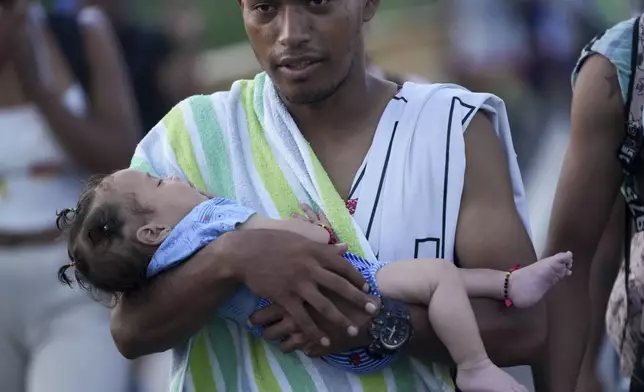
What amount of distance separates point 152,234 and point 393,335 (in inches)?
22.3

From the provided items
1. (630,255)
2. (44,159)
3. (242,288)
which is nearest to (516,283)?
(242,288)

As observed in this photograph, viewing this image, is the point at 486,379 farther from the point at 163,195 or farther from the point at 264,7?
the point at 264,7

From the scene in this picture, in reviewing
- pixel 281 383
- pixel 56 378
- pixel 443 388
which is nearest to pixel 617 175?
pixel 443 388

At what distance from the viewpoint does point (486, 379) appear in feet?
8.55

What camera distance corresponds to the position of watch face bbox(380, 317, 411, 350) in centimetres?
262

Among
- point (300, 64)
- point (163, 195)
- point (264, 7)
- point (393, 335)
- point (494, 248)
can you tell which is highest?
point (264, 7)

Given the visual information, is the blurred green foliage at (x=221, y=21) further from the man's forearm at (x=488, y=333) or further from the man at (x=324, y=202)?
the man's forearm at (x=488, y=333)

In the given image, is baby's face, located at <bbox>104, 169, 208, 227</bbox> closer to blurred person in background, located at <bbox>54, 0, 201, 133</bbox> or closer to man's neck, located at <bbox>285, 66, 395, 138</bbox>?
man's neck, located at <bbox>285, 66, 395, 138</bbox>

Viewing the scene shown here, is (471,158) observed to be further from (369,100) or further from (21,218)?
(21,218)

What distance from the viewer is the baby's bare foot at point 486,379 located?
260 centimetres

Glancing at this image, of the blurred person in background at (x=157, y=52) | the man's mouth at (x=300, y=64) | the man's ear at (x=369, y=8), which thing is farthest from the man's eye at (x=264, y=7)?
the blurred person in background at (x=157, y=52)

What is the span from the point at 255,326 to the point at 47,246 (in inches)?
84.5

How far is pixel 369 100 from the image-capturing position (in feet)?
9.82

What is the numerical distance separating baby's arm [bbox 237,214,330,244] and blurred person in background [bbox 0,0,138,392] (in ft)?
5.79
